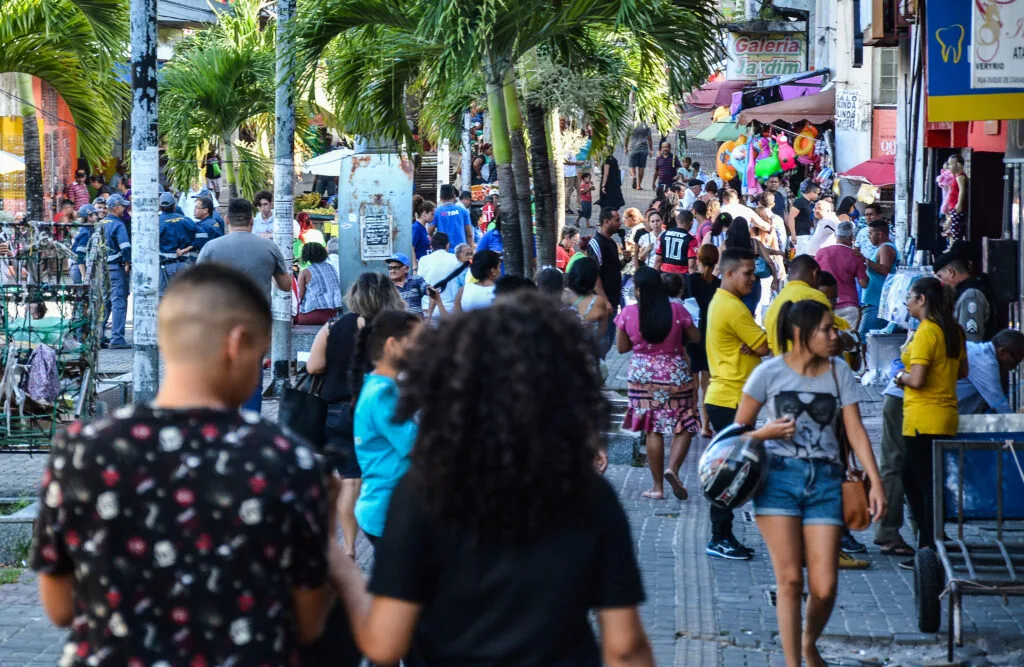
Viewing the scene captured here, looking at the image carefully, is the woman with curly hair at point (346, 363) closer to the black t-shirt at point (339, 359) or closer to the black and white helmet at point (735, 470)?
the black t-shirt at point (339, 359)

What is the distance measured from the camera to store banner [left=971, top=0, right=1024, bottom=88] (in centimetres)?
856

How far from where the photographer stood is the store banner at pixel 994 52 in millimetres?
8562

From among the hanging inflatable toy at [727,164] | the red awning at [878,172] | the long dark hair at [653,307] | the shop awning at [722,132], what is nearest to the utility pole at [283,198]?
the long dark hair at [653,307]

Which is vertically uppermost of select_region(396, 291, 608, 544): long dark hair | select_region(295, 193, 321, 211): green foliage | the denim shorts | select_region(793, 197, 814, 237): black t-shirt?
select_region(295, 193, 321, 211): green foliage

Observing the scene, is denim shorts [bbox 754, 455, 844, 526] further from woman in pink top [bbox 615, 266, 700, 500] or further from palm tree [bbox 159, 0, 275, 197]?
palm tree [bbox 159, 0, 275, 197]

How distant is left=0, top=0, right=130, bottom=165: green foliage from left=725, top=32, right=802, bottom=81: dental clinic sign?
14197 millimetres

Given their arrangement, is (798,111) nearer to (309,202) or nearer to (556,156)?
(556,156)

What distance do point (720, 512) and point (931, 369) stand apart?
1.57 meters

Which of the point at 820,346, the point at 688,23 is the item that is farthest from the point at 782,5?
the point at 820,346

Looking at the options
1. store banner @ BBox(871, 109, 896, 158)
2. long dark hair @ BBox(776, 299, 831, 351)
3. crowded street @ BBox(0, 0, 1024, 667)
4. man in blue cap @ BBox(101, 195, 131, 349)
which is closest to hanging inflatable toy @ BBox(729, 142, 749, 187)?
store banner @ BBox(871, 109, 896, 158)

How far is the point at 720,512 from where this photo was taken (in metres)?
8.52

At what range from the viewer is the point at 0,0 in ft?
50.3

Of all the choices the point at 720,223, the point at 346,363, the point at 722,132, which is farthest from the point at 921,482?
the point at 722,132

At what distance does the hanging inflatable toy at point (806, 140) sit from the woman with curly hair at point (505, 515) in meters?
26.3
